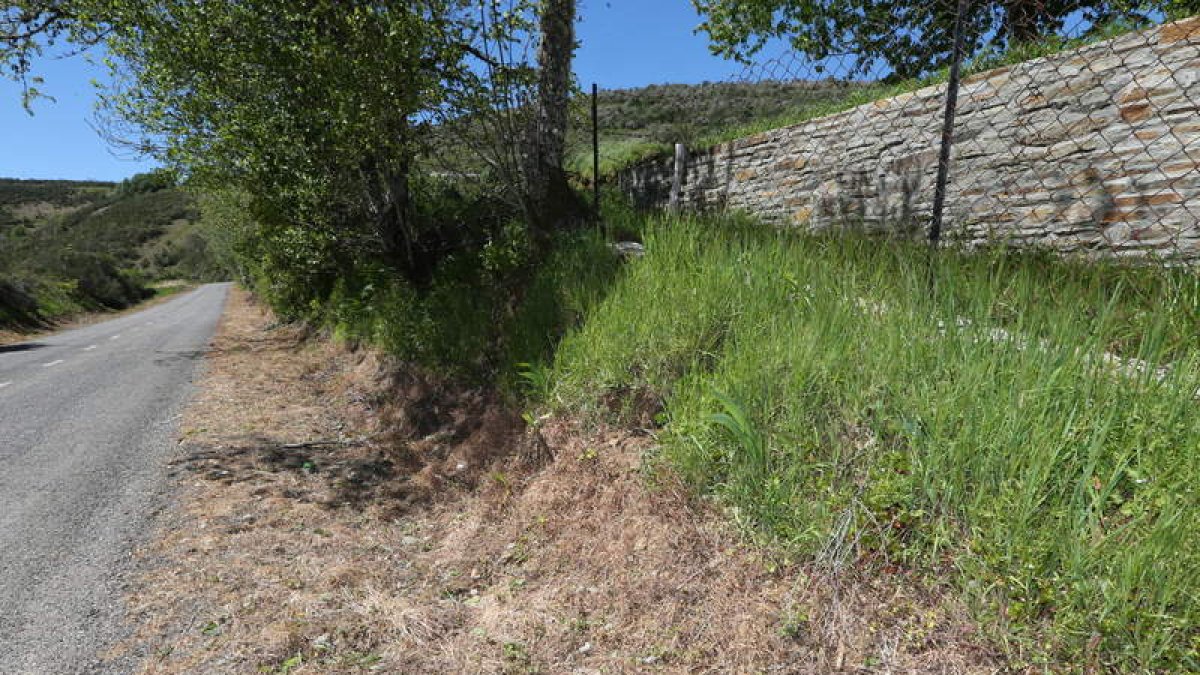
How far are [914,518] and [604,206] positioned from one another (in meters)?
8.17

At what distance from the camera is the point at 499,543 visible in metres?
3.56

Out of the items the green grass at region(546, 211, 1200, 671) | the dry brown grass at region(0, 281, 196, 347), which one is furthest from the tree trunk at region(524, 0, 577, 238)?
the dry brown grass at region(0, 281, 196, 347)

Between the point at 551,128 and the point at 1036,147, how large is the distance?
496 centimetres

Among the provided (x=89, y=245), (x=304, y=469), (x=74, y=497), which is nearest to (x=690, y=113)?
(x=304, y=469)

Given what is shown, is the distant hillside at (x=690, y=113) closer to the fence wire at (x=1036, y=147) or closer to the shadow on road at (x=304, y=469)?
the fence wire at (x=1036, y=147)

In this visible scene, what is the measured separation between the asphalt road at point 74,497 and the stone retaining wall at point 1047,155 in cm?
644

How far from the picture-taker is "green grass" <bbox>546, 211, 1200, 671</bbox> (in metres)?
1.79

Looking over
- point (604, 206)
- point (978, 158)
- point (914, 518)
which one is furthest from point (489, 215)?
point (914, 518)

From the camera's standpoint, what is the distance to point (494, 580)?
10.4 ft

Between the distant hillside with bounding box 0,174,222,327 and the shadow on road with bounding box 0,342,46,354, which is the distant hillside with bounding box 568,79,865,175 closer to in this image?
the distant hillside with bounding box 0,174,222,327

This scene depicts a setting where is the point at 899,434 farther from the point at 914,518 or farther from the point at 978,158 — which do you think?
the point at 978,158

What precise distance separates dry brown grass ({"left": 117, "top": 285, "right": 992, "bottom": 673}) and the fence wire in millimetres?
3861

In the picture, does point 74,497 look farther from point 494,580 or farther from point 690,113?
point 690,113

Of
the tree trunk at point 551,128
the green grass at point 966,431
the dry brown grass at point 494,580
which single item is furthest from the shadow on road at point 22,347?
the green grass at point 966,431
